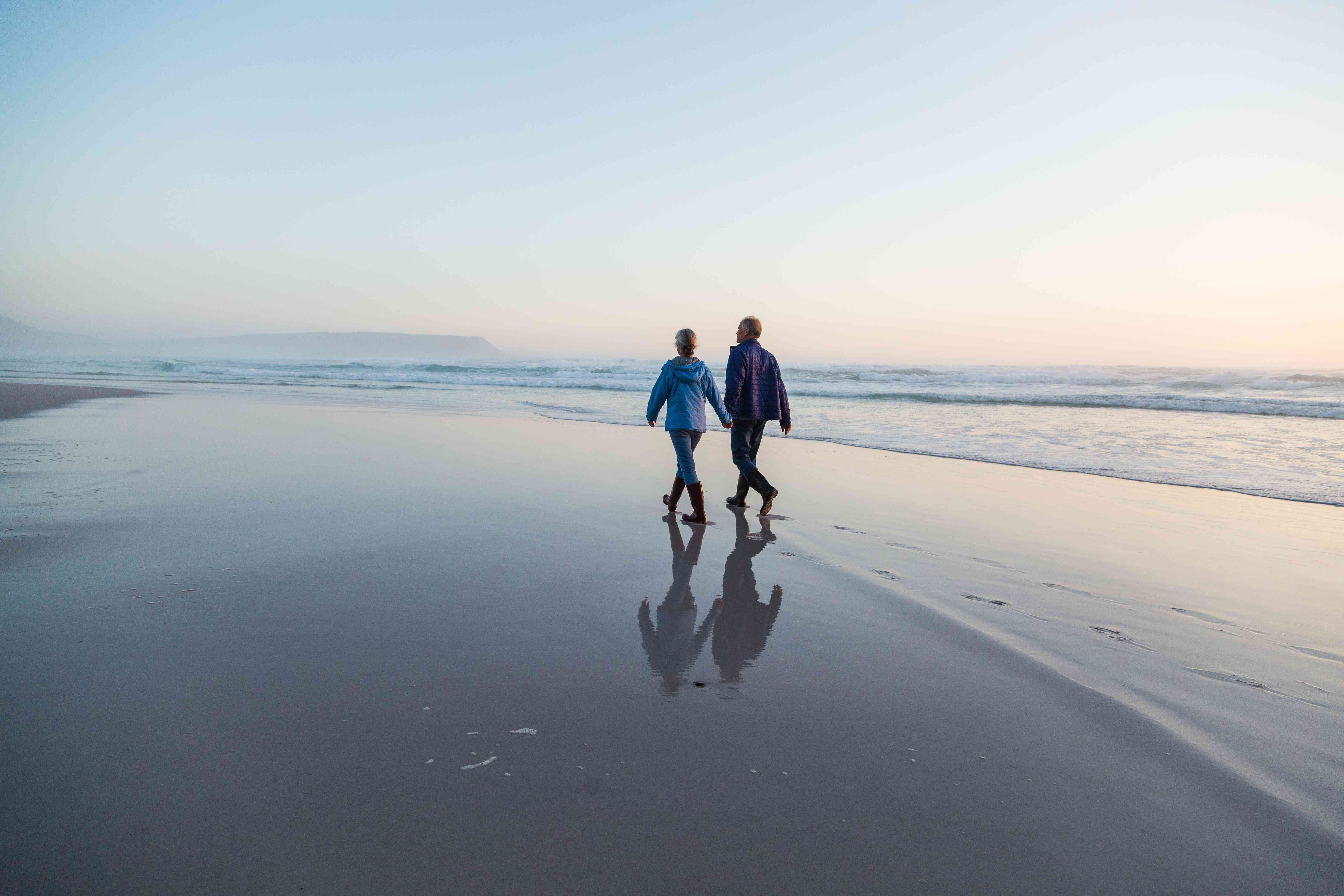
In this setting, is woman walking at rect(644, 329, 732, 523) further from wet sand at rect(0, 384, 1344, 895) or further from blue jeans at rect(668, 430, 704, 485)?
wet sand at rect(0, 384, 1344, 895)

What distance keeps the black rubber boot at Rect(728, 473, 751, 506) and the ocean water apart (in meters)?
4.78

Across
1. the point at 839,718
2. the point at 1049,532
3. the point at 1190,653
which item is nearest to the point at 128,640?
the point at 839,718

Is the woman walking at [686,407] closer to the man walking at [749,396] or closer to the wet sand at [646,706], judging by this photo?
the man walking at [749,396]

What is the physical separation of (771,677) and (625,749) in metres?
0.85

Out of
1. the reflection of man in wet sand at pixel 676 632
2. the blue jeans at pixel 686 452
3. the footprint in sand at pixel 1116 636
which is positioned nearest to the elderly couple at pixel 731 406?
the blue jeans at pixel 686 452

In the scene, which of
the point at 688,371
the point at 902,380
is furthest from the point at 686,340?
the point at 902,380

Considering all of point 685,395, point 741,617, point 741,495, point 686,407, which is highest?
point 685,395

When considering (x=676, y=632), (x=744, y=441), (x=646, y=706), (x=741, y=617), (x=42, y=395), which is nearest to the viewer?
(x=646, y=706)

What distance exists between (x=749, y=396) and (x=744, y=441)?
461 mm

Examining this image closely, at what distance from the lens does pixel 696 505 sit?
5992 millimetres

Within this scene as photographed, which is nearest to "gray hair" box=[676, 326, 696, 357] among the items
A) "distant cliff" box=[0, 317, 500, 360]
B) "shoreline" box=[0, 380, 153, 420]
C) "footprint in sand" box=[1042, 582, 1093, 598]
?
"footprint in sand" box=[1042, 582, 1093, 598]

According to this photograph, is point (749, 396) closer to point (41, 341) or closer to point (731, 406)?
point (731, 406)

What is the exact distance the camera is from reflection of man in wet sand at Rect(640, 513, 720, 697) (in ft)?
9.24

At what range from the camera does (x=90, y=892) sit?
1.50 metres
